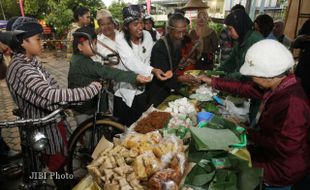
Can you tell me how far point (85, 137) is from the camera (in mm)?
3383

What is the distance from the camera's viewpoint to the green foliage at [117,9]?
56.9ft

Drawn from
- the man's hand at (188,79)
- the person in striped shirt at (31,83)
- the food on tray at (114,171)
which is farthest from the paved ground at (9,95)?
the food on tray at (114,171)

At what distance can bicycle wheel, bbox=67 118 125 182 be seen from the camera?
3.26 m

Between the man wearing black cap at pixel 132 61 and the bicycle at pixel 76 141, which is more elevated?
the man wearing black cap at pixel 132 61

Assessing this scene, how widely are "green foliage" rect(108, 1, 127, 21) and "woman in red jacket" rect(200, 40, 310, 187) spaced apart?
16.3m

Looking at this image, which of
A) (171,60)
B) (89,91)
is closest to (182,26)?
(171,60)

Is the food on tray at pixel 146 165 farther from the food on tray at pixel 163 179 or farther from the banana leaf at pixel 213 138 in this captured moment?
the banana leaf at pixel 213 138

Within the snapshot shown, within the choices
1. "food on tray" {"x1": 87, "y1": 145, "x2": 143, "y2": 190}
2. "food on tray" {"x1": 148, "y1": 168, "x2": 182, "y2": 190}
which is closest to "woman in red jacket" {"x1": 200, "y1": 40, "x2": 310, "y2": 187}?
"food on tray" {"x1": 148, "y1": 168, "x2": 182, "y2": 190}

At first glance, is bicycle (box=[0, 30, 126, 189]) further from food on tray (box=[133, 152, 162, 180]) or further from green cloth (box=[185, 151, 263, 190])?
green cloth (box=[185, 151, 263, 190])

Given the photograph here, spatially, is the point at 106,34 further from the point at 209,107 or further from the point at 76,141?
the point at 209,107

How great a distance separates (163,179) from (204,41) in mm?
5535

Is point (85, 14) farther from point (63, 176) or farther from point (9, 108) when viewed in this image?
point (63, 176)

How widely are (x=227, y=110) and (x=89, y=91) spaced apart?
1.74 m

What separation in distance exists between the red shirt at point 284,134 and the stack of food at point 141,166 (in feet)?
2.39
